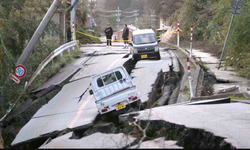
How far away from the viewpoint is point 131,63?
2200 centimetres

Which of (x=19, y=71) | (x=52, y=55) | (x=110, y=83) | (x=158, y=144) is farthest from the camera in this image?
(x=52, y=55)

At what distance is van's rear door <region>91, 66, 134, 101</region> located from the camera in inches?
481

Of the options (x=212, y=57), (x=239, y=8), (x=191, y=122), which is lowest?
(x=212, y=57)

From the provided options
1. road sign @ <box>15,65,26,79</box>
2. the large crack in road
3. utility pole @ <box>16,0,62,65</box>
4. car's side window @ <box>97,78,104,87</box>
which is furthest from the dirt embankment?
road sign @ <box>15,65,26,79</box>

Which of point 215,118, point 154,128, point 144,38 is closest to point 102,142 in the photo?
point 154,128

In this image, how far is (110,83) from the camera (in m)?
12.5

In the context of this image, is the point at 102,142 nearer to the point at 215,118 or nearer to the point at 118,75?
the point at 215,118

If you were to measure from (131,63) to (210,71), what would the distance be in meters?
5.16

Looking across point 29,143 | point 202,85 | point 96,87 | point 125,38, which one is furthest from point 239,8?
point 125,38

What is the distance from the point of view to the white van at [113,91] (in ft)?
38.5

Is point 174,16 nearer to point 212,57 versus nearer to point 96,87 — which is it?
point 212,57

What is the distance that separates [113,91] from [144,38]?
11.8 meters

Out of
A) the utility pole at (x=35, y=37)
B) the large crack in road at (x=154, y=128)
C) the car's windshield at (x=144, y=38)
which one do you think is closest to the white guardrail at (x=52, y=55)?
the utility pole at (x=35, y=37)

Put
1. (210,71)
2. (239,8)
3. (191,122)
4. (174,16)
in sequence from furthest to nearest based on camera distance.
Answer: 1. (174,16)
2. (210,71)
3. (239,8)
4. (191,122)
